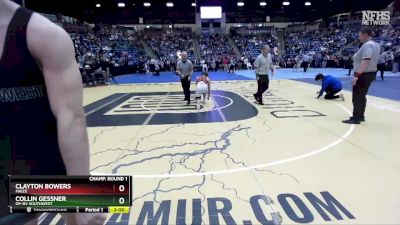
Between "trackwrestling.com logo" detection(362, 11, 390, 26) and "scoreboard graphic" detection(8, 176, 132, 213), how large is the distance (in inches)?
1485

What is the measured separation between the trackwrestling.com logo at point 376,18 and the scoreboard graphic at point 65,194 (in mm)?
37712

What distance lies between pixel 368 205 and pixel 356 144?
234 cm

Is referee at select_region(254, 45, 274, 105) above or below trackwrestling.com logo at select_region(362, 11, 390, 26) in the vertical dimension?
below

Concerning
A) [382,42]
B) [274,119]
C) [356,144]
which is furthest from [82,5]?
[356,144]

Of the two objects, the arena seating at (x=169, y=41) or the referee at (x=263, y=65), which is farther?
the arena seating at (x=169, y=41)

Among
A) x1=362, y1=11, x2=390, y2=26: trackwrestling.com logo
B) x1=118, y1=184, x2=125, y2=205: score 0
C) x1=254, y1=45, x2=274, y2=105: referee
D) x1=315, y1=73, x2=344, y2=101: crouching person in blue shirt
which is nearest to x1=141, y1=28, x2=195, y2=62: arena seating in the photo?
x1=362, y1=11, x2=390, y2=26: trackwrestling.com logo

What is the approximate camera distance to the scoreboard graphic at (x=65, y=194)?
1.05m

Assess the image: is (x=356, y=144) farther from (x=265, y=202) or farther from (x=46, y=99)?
(x=46, y=99)

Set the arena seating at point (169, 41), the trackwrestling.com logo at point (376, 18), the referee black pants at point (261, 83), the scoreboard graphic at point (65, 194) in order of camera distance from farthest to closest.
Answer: the arena seating at point (169, 41) < the trackwrestling.com logo at point (376, 18) < the referee black pants at point (261, 83) < the scoreboard graphic at point (65, 194)

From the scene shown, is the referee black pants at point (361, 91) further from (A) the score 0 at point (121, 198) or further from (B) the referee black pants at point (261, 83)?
(A) the score 0 at point (121, 198)

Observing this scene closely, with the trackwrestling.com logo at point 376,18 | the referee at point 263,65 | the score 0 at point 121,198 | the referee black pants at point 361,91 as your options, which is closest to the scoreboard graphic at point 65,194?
the score 0 at point 121,198

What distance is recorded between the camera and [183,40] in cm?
3972

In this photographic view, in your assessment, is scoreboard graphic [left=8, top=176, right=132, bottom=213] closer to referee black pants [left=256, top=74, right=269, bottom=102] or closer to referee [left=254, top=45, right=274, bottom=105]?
referee [left=254, top=45, right=274, bottom=105]

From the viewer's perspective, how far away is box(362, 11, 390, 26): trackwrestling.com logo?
33375mm
